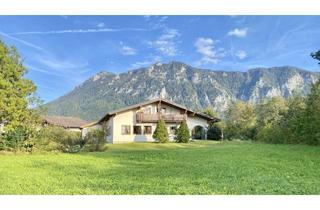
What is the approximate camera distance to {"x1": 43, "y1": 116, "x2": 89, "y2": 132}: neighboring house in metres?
13.7

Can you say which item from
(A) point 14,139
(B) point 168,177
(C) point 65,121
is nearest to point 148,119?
(C) point 65,121

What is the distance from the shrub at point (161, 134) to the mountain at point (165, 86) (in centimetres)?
631

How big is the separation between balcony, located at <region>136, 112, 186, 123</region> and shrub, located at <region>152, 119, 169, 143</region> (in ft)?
4.54

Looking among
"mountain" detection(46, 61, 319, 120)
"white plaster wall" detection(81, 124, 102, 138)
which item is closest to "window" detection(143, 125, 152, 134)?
"white plaster wall" detection(81, 124, 102, 138)

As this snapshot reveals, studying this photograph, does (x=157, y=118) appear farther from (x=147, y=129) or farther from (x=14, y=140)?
(x=14, y=140)

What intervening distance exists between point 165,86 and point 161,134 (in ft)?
24.9

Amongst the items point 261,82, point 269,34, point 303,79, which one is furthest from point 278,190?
point 303,79

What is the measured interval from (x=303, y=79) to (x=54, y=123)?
378 inches

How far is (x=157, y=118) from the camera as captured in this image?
22.4 meters

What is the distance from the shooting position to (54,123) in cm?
1542

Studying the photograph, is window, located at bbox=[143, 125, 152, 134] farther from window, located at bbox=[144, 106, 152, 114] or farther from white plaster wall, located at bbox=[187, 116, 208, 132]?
white plaster wall, located at bbox=[187, 116, 208, 132]

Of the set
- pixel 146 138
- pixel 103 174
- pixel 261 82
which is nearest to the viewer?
pixel 103 174

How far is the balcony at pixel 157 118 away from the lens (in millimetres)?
22281
